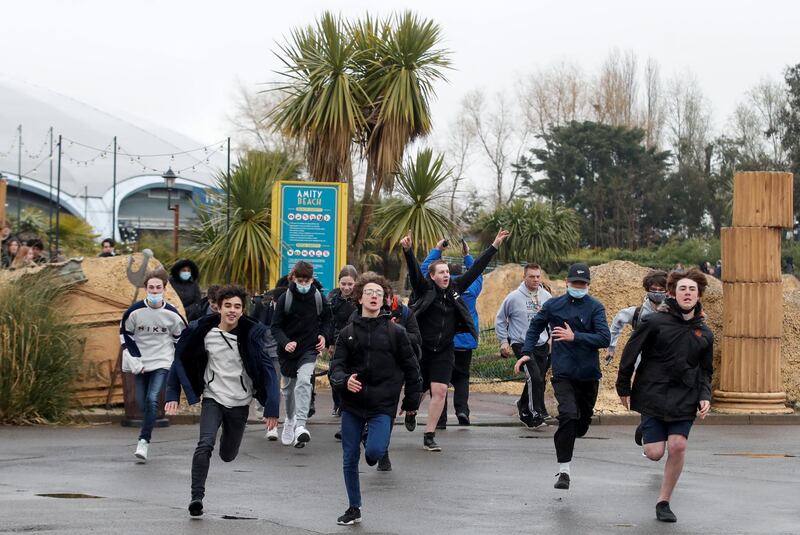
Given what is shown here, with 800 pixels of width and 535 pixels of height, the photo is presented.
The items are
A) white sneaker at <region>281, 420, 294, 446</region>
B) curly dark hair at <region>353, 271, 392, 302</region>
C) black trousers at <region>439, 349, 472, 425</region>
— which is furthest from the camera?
black trousers at <region>439, 349, 472, 425</region>

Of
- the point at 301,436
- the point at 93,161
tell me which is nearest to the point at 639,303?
the point at 301,436

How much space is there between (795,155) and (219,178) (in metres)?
41.8

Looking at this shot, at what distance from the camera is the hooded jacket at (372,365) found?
27.4 ft

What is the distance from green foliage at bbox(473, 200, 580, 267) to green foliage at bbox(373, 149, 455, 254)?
43.1 ft

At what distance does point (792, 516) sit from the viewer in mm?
8406

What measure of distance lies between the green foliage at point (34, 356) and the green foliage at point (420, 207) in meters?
10.7

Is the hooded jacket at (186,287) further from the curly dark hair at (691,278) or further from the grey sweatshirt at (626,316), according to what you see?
the curly dark hair at (691,278)

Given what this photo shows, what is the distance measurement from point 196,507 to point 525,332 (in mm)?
6588

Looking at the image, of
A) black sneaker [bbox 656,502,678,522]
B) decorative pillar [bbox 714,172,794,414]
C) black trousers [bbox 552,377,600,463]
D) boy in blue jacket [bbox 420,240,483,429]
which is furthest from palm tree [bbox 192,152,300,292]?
black sneaker [bbox 656,502,678,522]

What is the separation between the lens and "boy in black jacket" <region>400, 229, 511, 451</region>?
1247cm

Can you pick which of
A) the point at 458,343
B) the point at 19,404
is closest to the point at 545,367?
the point at 458,343

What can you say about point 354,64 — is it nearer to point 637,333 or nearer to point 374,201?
point 374,201

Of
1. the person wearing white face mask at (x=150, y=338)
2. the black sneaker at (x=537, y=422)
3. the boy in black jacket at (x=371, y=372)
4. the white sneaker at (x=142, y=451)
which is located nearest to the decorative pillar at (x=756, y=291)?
the black sneaker at (x=537, y=422)

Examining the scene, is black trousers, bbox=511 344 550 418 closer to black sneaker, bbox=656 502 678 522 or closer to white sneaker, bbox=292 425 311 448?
white sneaker, bbox=292 425 311 448
